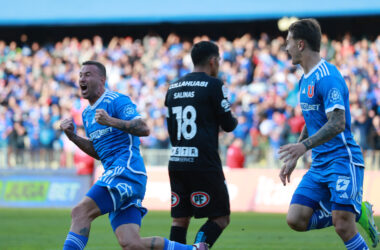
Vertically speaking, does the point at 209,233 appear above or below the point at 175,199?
below

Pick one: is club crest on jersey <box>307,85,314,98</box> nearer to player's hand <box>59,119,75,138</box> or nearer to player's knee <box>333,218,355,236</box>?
player's knee <box>333,218,355,236</box>

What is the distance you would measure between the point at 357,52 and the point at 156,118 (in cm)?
753

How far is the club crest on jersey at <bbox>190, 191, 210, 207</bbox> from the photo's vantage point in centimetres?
782

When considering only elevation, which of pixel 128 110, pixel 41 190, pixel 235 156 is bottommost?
pixel 41 190

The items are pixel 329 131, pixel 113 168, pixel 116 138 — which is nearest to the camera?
pixel 329 131

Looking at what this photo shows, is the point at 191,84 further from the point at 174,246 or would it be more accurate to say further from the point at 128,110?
the point at 174,246

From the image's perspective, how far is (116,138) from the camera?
7660mm

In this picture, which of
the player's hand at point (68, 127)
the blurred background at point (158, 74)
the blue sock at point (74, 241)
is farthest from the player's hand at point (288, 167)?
the blurred background at point (158, 74)

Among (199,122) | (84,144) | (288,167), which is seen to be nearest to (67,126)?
(84,144)

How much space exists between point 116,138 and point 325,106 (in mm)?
2190

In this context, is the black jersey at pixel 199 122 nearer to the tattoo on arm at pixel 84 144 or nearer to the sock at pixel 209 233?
the sock at pixel 209 233

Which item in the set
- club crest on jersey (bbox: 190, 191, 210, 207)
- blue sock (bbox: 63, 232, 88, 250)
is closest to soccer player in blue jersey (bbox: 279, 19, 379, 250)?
club crest on jersey (bbox: 190, 191, 210, 207)

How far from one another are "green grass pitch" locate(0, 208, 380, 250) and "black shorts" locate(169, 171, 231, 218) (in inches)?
137

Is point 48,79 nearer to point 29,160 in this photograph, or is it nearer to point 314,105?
point 29,160
